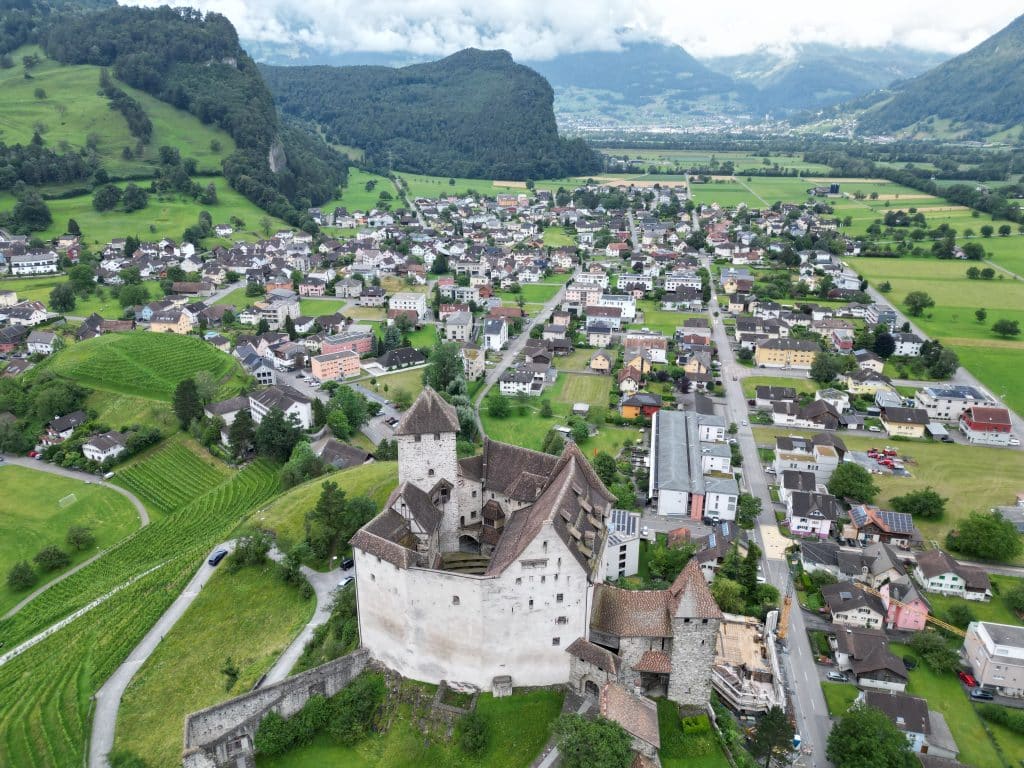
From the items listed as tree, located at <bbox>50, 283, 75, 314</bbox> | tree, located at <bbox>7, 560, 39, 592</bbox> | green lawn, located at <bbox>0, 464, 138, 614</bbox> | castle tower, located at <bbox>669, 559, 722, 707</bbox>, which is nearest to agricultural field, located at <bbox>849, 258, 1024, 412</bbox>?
castle tower, located at <bbox>669, 559, 722, 707</bbox>

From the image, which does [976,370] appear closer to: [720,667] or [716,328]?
[716,328]

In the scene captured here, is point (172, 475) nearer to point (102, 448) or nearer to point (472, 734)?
point (102, 448)

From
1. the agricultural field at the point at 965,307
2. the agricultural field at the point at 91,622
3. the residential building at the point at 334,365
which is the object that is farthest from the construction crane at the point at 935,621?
the residential building at the point at 334,365

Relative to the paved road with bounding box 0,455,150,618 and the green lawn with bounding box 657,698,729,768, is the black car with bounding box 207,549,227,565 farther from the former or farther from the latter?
the green lawn with bounding box 657,698,729,768

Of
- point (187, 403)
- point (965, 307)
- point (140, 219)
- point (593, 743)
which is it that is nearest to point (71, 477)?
point (187, 403)

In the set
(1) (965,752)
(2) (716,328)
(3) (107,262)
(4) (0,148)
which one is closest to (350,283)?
(3) (107,262)
